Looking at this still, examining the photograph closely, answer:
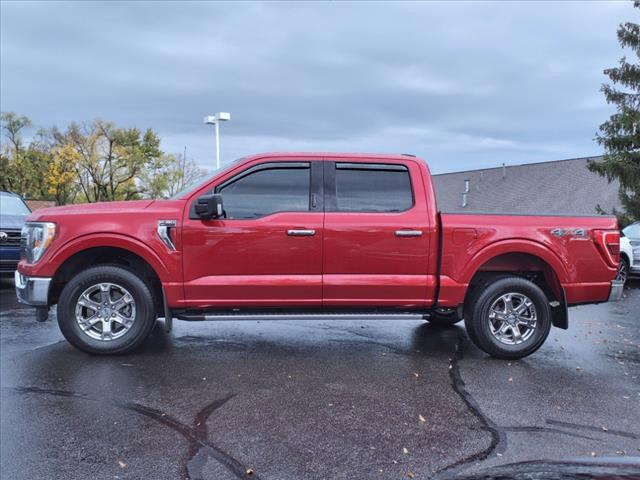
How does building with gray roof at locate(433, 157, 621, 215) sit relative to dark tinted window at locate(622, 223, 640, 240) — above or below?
above

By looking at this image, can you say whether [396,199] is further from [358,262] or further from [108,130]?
[108,130]

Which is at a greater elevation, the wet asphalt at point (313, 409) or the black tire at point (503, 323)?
the black tire at point (503, 323)

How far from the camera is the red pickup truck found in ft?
16.7

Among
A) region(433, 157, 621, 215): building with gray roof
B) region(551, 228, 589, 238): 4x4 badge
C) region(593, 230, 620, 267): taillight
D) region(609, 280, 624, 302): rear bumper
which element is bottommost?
region(609, 280, 624, 302): rear bumper

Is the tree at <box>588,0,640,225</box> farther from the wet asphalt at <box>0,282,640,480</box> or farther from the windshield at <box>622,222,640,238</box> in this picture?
the wet asphalt at <box>0,282,640,480</box>

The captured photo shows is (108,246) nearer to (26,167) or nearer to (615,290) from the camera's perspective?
(615,290)

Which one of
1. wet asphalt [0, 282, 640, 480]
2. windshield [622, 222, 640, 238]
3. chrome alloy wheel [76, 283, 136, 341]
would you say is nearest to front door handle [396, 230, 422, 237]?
wet asphalt [0, 282, 640, 480]

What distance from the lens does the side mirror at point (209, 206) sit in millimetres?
4941

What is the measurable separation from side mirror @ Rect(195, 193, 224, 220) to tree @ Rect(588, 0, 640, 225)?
67.2ft

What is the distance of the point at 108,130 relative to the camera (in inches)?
1316

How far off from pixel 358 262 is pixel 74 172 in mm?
32287

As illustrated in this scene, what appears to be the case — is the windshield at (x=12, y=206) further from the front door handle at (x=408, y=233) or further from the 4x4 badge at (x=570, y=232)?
the 4x4 badge at (x=570, y=232)

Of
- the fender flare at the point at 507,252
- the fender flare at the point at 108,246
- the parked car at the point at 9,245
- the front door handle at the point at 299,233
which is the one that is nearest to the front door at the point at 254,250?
the front door handle at the point at 299,233

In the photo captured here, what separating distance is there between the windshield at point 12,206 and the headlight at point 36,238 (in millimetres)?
5914
